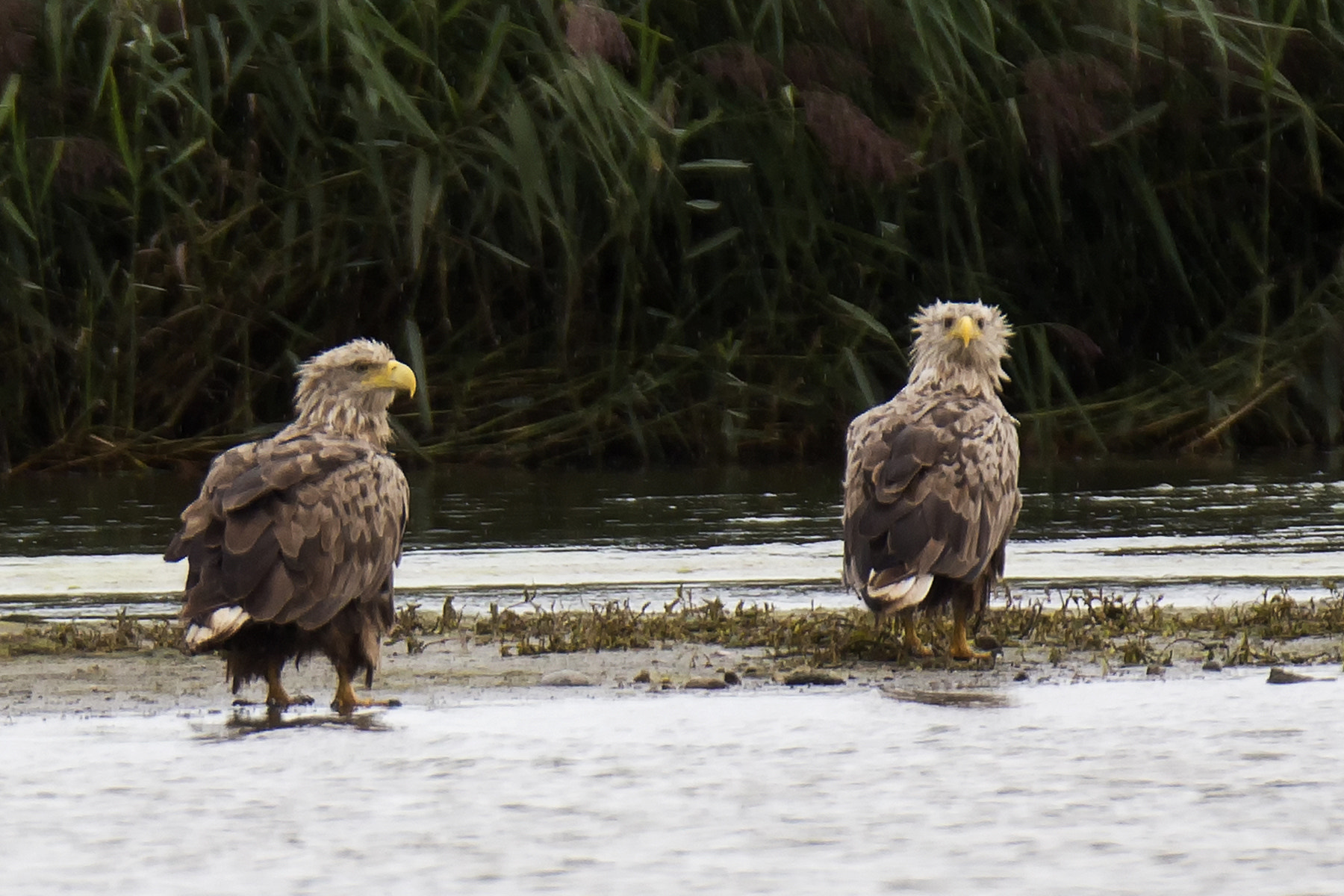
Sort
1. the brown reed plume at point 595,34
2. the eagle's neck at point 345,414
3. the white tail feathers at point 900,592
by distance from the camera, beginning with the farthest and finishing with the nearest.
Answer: the brown reed plume at point 595,34, the eagle's neck at point 345,414, the white tail feathers at point 900,592

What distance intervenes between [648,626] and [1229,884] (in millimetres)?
2940

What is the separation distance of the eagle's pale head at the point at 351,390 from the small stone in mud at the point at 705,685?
55.7 inches

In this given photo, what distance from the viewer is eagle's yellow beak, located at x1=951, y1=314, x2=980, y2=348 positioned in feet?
26.1

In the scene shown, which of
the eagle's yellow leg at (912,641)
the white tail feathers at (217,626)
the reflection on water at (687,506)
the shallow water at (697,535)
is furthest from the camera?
the reflection on water at (687,506)

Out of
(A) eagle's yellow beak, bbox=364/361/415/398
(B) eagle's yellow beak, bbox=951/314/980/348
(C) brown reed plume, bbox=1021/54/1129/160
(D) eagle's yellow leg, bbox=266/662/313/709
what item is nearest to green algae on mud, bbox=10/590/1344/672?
(D) eagle's yellow leg, bbox=266/662/313/709

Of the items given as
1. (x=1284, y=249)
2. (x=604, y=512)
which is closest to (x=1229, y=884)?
(x=604, y=512)

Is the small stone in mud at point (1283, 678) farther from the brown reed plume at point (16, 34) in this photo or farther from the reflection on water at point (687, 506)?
the brown reed plume at point (16, 34)

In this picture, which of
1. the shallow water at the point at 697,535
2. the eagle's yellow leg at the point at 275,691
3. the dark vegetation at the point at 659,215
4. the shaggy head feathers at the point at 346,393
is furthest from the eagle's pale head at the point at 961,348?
the eagle's yellow leg at the point at 275,691

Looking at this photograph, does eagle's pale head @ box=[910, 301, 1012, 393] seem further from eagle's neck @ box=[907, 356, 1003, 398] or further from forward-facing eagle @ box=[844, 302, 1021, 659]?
forward-facing eagle @ box=[844, 302, 1021, 659]

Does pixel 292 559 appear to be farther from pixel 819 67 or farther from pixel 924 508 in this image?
pixel 819 67

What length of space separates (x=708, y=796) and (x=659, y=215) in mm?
6436

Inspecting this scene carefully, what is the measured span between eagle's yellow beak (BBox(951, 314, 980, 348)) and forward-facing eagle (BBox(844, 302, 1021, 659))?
33cm

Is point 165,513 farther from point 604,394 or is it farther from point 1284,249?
point 1284,249

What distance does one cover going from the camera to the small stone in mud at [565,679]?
21.1 feet
